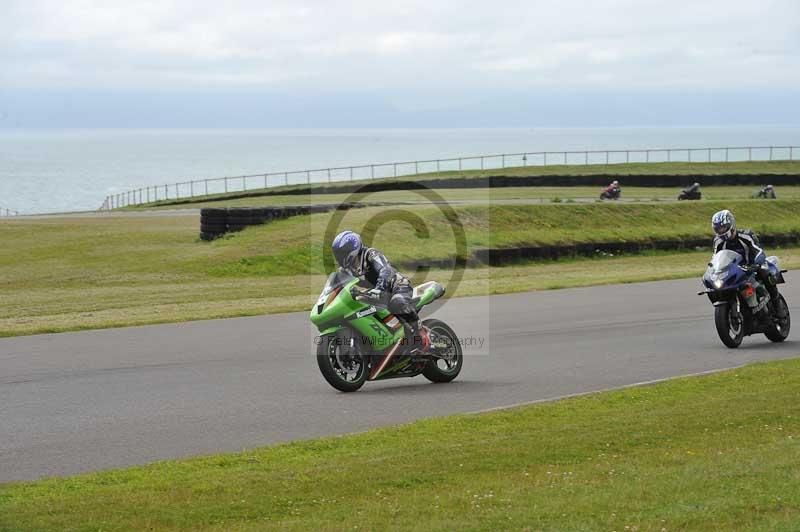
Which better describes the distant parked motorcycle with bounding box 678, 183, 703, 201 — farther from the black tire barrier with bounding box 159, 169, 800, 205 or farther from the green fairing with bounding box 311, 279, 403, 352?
the green fairing with bounding box 311, 279, 403, 352

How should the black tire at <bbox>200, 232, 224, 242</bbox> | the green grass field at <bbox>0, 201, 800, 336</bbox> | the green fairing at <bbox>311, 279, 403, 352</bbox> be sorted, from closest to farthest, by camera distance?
the green fairing at <bbox>311, 279, 403, 352</bbox>, the green grass field at <bbox>0, 201, 800, 336</bbox>, the black tire at <bbox>200, 232, 224, 242</bbox>

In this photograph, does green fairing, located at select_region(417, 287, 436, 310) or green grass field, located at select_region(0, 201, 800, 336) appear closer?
green fairing, located at select_region(417, 287, 436, 310)

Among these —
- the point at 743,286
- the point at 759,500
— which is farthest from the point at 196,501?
the point at 743,286

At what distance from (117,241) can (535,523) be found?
28031 millimetres

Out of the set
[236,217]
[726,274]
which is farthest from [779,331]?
[236,217]

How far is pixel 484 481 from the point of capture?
7809mm

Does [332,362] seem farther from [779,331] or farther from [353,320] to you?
[779,331]

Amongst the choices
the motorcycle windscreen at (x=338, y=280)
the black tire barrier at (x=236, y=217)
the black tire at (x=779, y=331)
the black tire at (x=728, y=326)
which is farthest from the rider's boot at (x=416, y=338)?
the black tire barrier at (x=236, y=217)

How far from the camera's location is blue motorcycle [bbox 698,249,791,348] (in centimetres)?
1541

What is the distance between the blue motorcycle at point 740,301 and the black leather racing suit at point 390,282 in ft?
14.9

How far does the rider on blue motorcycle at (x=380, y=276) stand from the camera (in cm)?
1221

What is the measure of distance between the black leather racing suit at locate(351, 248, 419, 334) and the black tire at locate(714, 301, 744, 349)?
4.89m

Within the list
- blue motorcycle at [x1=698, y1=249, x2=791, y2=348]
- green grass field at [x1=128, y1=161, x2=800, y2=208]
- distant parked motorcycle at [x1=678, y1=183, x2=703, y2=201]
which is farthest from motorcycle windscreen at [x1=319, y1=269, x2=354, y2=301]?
green grass field at [x1=128, y1=161, x2=800, y2=208]

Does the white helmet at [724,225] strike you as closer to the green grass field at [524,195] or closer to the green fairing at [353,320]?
the green fairing at [353,320]
